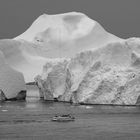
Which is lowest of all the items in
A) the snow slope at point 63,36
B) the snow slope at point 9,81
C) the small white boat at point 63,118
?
the snow slope at point 63,36

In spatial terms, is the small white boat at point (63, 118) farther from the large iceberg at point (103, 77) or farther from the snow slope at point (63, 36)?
the snow slope at point (63, 36)

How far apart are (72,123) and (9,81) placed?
21.7 m

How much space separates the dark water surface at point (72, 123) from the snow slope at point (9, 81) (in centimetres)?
535

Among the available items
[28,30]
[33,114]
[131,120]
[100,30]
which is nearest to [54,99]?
[33,114]

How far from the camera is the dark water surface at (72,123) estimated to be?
39.7 m

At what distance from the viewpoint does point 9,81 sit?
67.4 meters

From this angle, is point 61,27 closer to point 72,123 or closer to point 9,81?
point 9,81

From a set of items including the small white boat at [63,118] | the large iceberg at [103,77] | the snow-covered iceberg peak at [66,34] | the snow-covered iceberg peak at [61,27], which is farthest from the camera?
the snow-covered iceberg peak at [61,27]

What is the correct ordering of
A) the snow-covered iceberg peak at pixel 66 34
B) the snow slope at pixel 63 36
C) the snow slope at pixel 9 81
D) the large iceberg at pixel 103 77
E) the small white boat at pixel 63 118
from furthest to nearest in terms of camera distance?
1. the snow-covered iceberg peak at pixel 66 34
2. the snow slope at pixel 63 36
3. the snow slope at pixel 9 81
4. the large iceberg at pixel 103 77
5. the small white boat at pixel 63 118

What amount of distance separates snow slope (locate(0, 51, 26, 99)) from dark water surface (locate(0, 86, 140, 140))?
5354 mm

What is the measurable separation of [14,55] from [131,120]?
4508 cm

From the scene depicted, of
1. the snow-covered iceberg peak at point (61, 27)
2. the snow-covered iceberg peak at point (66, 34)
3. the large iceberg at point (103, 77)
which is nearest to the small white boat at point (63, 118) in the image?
the large iceberg at point (103, 77)

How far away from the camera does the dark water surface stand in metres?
39.7

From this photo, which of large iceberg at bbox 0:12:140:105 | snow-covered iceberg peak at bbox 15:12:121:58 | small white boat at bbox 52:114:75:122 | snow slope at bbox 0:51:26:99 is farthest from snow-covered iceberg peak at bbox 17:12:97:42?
small white boat at bbox 52:114:75:122
